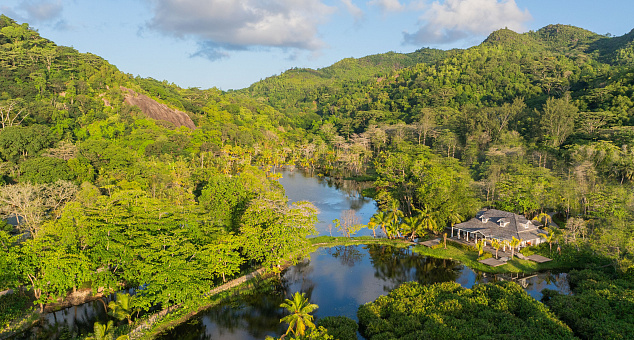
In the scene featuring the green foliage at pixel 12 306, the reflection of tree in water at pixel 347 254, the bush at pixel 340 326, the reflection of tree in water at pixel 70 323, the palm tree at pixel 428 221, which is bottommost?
the reflection of tree in water at pixel 347 254

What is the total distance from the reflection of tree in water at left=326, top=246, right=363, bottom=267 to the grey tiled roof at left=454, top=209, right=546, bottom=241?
485 inches

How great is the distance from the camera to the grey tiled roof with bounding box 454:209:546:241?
3950 cm

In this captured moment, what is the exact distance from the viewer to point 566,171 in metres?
56.6

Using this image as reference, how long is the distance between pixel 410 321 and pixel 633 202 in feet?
107

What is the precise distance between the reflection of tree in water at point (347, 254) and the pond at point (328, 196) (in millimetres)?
3995

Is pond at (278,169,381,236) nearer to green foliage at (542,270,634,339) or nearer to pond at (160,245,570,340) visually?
pond at (160,245,570,340)

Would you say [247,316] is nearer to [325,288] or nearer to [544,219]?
[325,288]

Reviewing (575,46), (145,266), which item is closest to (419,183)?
(145,266)

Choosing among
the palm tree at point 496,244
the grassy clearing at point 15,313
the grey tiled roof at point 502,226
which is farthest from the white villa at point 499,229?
the grassy clearing at point 15,313

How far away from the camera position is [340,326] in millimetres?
24250

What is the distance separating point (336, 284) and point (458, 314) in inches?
447

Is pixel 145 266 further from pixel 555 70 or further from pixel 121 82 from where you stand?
pixel 555 70

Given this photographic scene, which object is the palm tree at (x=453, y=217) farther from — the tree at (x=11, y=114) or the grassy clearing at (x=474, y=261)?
the tree at (x=11, y=114)

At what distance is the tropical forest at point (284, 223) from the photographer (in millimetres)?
24875
